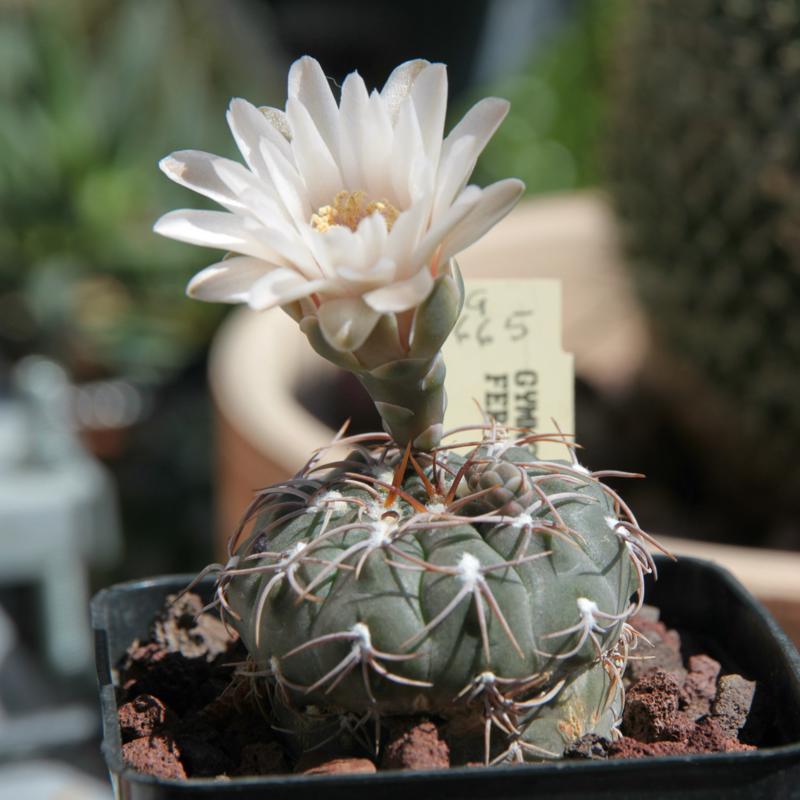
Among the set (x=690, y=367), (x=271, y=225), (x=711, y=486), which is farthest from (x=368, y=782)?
(x=711, y=486)

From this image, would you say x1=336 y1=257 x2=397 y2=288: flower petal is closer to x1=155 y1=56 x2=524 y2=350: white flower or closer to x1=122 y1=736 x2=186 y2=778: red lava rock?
x1=155 y1=56 x2=524 y2=350: white flower

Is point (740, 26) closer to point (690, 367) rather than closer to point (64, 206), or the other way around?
point (690, 367)

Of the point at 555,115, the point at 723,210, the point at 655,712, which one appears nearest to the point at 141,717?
the point at 655,712

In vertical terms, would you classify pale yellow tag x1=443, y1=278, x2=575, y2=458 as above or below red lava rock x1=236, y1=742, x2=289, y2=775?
above

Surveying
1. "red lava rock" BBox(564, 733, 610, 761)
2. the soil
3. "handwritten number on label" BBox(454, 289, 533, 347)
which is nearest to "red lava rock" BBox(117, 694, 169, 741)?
the soil

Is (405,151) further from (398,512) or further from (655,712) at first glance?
(655,712)

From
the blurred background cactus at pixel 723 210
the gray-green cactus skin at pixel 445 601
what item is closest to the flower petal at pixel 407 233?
the gray-green cactus skin at pixel 445 601

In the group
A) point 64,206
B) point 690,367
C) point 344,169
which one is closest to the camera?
point 344,169
